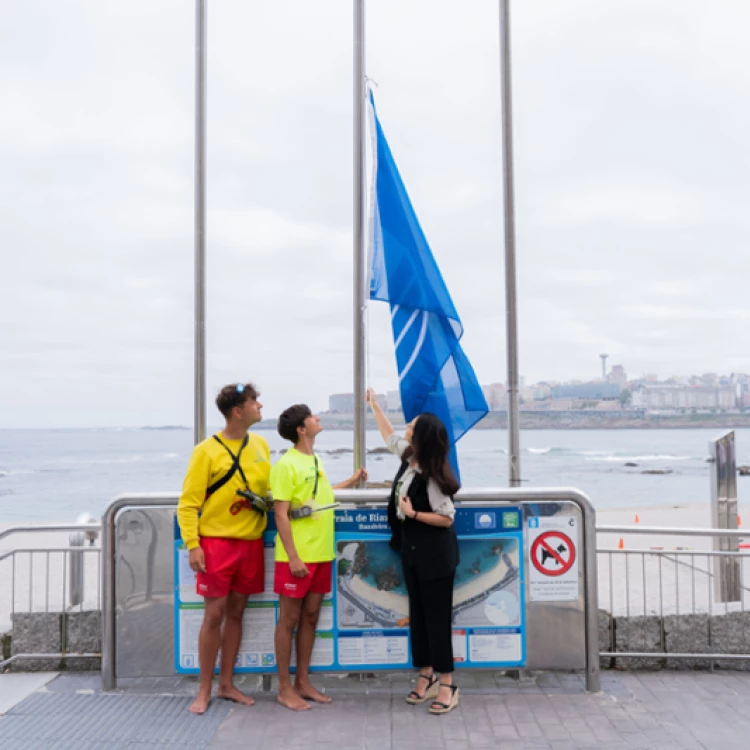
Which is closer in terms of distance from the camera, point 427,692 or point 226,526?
point 226,526

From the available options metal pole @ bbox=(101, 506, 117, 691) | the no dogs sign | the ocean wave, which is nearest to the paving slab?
metal pole @ bbox=(101, 506, 117, 691)

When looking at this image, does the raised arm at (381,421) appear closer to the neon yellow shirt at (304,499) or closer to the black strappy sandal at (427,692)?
the neon yellow shirt at (304,499)

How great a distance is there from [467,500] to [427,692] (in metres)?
1.23

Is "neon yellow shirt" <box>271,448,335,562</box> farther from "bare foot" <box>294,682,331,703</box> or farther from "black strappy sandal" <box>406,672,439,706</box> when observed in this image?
"black strappy sandal" <box>406,672,439,706</box>

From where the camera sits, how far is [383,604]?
481 centimetres

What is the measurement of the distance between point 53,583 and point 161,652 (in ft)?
21.9

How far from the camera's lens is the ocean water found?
36750 mm

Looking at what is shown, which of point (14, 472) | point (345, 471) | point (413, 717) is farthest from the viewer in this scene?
point (14, 472)

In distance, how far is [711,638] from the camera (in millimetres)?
5156

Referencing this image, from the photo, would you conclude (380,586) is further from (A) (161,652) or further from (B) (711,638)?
(B) (711,638)

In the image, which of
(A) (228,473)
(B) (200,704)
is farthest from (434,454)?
(B) (200,704)

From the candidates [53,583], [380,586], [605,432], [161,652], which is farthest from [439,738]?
[605,432]

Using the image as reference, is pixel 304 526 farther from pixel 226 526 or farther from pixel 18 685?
pixel 18 685

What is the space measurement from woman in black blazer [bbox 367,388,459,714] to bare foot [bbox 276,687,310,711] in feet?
2.13
